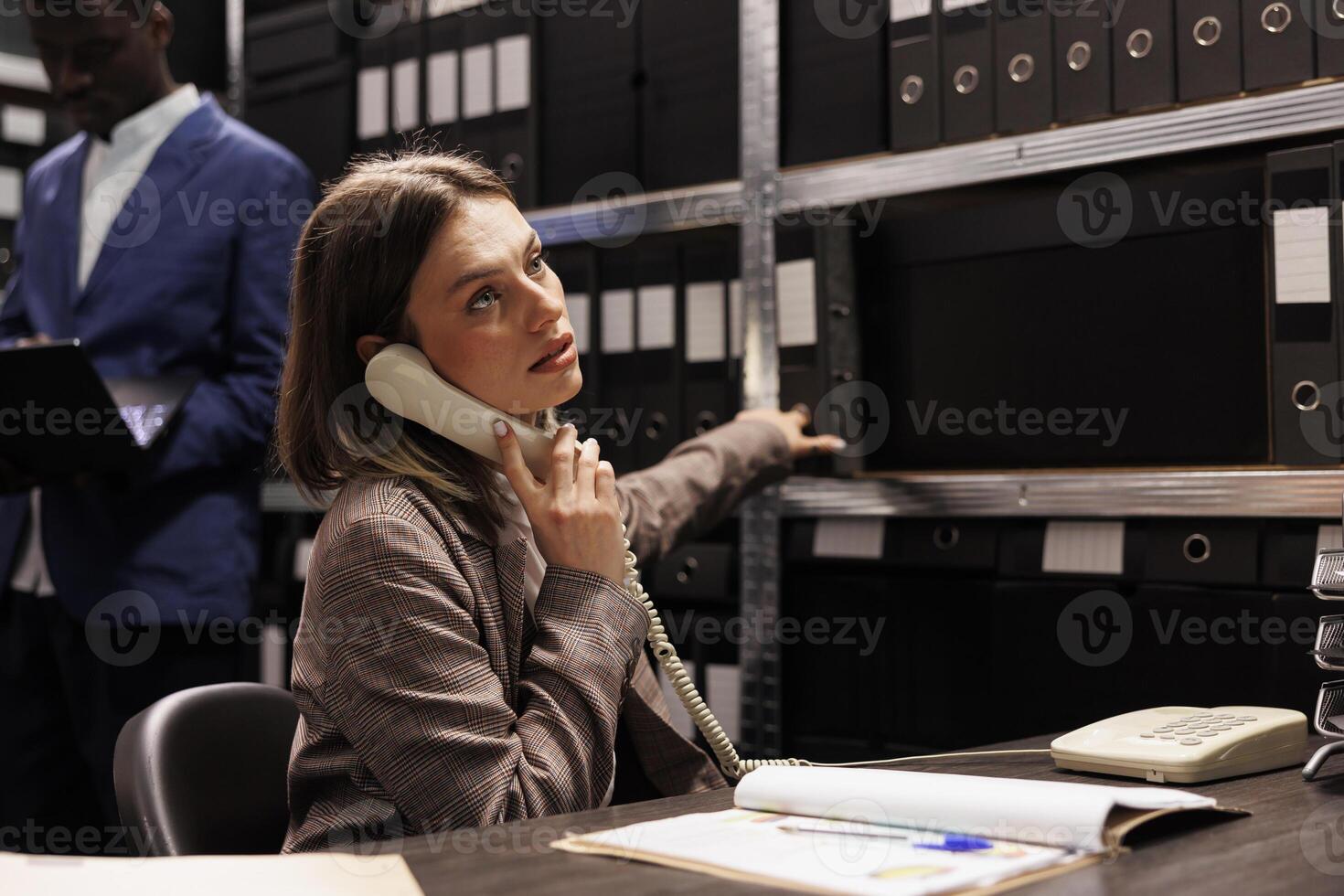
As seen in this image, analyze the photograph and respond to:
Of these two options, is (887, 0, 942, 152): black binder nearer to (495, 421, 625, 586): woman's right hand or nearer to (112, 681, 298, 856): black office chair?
(495, 421, 625, 586): woman's right hand

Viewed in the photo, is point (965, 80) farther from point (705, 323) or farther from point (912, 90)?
point (705, 323)

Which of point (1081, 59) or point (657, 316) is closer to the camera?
point (1081, 59)

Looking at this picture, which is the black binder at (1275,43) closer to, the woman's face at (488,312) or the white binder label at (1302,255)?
the white binder label at (1302,255)

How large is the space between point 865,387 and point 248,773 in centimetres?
96

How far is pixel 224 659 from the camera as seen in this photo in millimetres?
1870

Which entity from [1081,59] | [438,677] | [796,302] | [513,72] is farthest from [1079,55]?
[438,677]

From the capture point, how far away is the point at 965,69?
1.58 meters

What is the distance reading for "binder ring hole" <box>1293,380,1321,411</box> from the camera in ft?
4.30

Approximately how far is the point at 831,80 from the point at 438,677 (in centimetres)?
113

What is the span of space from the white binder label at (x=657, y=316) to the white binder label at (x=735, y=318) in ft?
0.30

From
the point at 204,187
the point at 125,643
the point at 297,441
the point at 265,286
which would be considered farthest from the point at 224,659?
the point at 297,441

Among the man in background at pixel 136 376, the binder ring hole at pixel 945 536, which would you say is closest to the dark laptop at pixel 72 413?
the man in background at pixel 136 376

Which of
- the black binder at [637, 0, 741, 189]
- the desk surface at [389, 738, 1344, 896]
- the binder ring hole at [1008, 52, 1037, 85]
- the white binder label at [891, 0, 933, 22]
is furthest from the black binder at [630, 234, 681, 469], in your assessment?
the desk surface at [389, 738, 1344, 896]

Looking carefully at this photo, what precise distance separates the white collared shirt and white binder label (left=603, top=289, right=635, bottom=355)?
0.73 meters
